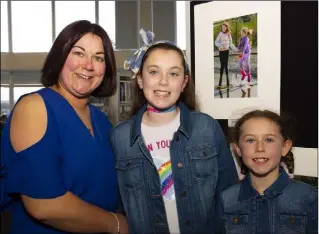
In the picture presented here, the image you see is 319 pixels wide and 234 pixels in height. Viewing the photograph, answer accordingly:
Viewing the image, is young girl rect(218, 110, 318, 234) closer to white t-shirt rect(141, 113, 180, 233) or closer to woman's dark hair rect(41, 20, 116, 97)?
white t-shirt rect(141, 113, 180, 233)

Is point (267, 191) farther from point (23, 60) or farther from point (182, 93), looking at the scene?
point (23, 60)

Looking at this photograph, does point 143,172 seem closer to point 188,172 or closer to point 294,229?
point 188,172

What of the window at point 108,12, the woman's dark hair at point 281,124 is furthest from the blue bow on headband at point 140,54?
the window at point 108,12

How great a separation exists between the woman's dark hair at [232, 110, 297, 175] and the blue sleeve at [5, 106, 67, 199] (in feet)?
3.02

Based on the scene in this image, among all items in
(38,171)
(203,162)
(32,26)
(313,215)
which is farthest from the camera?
(32,26)

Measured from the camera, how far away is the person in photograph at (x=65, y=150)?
1438 mm

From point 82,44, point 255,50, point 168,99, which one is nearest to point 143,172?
point 168,99

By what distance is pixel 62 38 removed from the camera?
1.62 metres

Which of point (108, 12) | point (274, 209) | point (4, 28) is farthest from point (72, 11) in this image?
point (274, 209)

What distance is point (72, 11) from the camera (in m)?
10.1

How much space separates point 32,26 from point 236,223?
998 cm

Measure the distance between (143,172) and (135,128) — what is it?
0.73 feet

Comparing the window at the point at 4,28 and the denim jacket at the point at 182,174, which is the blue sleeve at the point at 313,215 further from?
the window at the point at 4,28

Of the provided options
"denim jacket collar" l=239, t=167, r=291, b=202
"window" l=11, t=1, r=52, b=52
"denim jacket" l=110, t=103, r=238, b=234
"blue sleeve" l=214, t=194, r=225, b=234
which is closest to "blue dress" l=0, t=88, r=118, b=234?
"denim jacket" l=110, t=103, r=238, b=234
